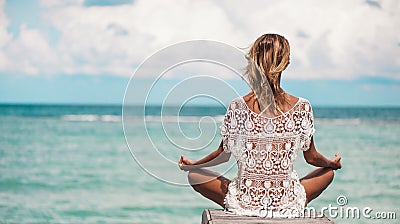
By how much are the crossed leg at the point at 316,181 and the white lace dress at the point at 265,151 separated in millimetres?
208

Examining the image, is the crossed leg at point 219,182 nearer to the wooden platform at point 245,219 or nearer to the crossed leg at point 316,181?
the crossed leg at point 316,181

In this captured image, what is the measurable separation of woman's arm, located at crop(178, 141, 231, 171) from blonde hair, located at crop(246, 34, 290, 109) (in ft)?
1.63

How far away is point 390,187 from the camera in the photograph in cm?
1014

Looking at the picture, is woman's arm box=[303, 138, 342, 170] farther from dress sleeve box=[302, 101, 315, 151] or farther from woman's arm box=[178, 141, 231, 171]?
woman's arm box=[178, 141, 231, 171]

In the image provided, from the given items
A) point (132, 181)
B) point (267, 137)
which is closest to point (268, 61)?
point (267, 137)

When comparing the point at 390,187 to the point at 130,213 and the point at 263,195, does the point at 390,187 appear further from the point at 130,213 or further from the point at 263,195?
the point at 263,195

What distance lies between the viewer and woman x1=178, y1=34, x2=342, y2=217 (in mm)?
3699

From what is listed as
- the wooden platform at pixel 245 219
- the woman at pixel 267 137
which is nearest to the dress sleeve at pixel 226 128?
the woman at pixel 267 137

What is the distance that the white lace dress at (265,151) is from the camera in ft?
12.3

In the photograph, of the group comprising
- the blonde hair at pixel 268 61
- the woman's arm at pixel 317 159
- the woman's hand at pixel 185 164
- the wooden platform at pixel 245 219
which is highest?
the blonde hair at pixel 268 61

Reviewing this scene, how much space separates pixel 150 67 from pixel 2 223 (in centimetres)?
448

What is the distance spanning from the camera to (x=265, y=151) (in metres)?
3.78

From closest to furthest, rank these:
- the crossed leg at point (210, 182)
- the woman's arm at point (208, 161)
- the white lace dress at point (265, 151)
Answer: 1. the white lace dress at point (265, 151)
2. the woman's arm at point (208, 161)
3. the crossed leg at point (210, 182)

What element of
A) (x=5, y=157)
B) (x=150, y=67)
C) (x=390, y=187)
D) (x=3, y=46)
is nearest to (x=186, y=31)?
(x=3, y=46)
